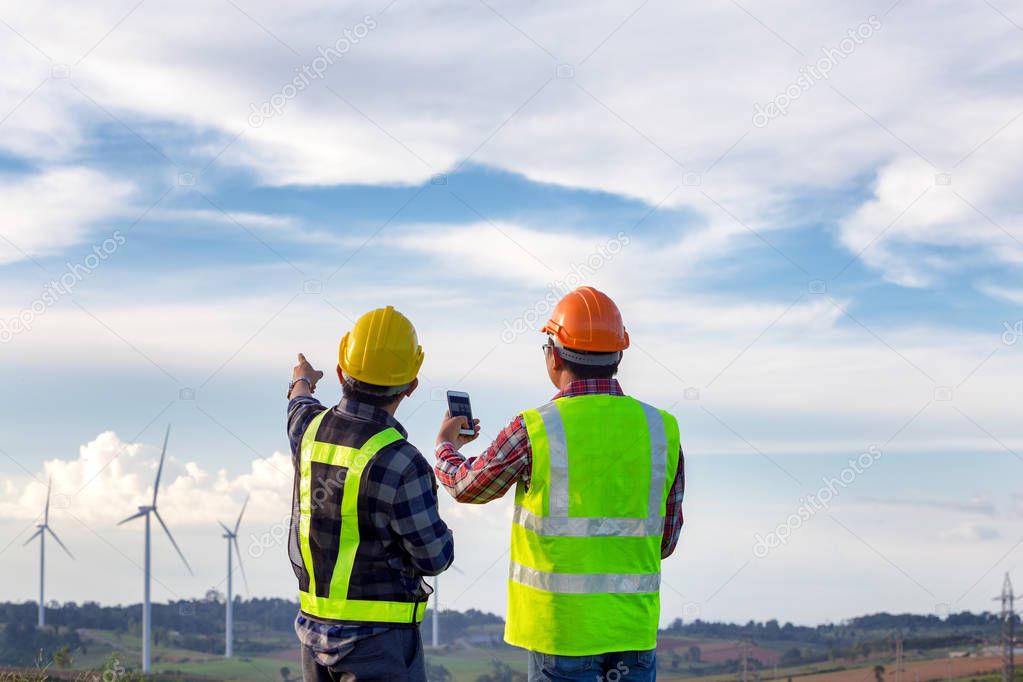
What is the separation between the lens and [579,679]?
21.2ft

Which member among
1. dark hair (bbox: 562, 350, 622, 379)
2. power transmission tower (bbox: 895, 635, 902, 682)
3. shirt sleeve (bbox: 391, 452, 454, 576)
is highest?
dark hair (bbox: 562, 350, 622, 379)

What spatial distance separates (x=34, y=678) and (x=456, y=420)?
7.29 metres

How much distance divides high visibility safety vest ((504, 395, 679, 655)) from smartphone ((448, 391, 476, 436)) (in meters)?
0.75

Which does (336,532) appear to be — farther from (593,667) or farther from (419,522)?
(593,667)

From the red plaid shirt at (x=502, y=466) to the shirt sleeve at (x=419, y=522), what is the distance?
21.8 inches

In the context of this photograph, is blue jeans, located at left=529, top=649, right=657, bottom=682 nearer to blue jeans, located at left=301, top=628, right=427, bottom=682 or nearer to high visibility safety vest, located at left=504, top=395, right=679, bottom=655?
high visibility safety vest, located at left=504, top=395, right=679, bottom=655

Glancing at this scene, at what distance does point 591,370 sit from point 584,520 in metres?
1.01

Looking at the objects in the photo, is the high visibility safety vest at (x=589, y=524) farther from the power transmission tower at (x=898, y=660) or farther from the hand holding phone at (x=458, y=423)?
the power transmission tower at (x=898, y=660)

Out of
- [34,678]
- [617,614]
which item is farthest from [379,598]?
[34,678]

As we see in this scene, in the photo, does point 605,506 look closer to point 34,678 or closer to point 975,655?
point 34,678

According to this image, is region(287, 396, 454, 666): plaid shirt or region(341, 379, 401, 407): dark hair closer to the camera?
region(287, 396, 454, 666): plaid shirt

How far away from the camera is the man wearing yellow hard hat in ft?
19.6

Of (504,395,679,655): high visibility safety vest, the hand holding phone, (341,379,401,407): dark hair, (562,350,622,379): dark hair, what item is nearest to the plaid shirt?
(341,379,401,407): dark hair

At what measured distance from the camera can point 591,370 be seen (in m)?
6.82
